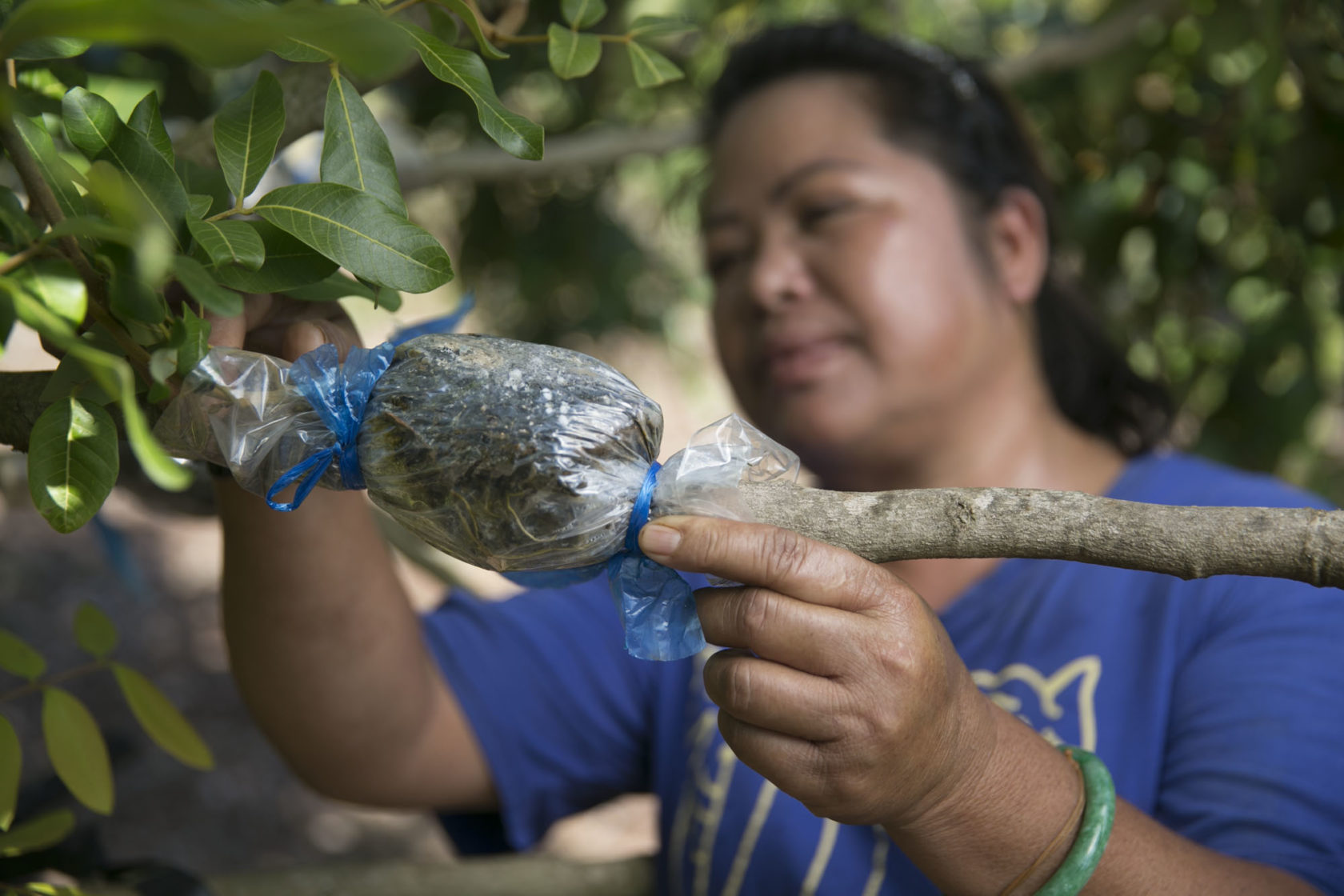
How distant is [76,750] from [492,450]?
479 mm

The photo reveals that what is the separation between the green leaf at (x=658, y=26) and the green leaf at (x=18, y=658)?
0.74 metres

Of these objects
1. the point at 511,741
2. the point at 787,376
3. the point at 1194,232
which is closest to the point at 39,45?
the point at 787,376

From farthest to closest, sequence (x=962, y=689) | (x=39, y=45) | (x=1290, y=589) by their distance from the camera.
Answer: (x=1290, y=589) < (x=962, y=689) < (x=39, y=45)

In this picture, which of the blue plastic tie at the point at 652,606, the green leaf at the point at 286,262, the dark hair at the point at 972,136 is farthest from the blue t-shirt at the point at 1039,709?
the green leaf at the point at 286,262

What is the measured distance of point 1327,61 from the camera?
180 cm

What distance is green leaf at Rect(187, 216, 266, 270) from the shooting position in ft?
2.18

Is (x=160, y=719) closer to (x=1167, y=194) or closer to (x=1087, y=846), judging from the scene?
(x=1087, y=846)

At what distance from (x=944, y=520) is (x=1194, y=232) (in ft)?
6.78

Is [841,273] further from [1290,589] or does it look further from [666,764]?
[666,764]

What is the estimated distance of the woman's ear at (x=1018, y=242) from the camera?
1.79 metres

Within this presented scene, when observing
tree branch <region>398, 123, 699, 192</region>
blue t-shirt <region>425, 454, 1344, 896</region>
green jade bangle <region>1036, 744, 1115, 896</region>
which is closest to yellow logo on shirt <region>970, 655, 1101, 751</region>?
blue t-shirt <region>425, 454, 1344, 896</region>

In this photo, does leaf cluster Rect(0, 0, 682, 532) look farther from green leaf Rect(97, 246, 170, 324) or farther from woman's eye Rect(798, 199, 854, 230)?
woman's eye Rect(798, 199, 854, 230)

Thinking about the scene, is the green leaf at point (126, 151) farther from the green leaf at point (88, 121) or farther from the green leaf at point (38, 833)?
the green leaf at point (38, 833)

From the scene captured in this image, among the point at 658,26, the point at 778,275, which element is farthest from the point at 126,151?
the point at 778,275
